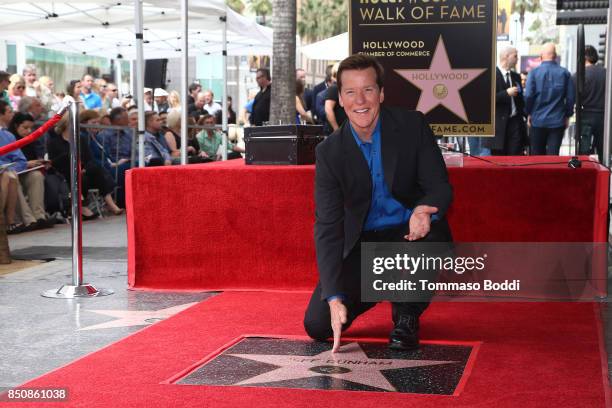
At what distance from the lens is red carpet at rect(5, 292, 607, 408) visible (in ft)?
12.3

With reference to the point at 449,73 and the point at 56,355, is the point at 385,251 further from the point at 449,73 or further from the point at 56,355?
the point at 449,73

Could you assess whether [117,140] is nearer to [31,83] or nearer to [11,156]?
[11,156]

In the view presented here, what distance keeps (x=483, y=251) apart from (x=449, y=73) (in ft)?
4.24

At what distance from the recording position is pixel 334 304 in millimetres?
4297

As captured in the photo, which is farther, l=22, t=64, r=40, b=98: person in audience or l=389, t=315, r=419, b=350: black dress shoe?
l=22, t=64, r=40, b=98: person in audience

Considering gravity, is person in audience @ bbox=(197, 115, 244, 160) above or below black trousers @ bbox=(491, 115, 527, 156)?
below

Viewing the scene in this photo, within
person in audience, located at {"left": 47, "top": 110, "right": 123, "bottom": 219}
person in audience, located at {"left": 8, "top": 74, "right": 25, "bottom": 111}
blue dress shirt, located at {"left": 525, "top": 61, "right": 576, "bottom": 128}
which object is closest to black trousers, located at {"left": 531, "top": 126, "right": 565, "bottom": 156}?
blue dress shirt, located at {"left": 525, "top": 61, "right": 576, "bottom": 128}

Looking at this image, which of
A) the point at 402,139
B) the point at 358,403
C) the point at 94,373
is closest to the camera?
the point at 358,403

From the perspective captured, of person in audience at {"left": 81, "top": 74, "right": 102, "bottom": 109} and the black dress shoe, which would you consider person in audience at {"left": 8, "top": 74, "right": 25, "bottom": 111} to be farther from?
the black dress shoe

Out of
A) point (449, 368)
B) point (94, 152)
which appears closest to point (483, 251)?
point (449, 368)

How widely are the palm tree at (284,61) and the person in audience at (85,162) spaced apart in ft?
7.41

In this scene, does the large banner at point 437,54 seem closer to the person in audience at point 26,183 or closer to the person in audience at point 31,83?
the person in audience at point 26,183

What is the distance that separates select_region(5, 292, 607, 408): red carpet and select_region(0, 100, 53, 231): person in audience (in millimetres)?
4721

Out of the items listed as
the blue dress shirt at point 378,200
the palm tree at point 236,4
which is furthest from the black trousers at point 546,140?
the palm tree at point 236,4
